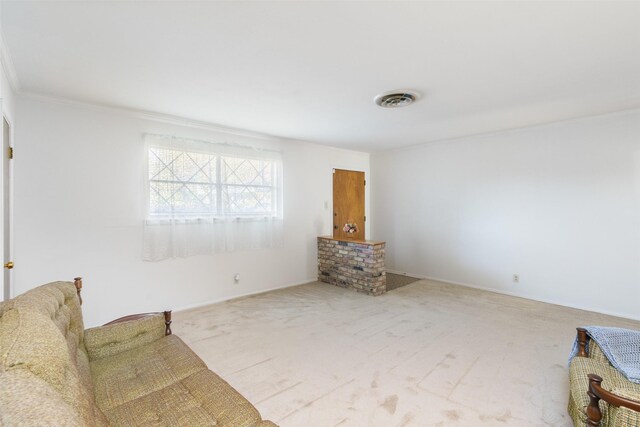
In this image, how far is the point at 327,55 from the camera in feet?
7.11

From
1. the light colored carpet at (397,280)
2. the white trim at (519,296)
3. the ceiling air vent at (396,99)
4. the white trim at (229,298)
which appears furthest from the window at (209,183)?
the white trim at (519,296)

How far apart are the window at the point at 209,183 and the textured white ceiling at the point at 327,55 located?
1.92ft

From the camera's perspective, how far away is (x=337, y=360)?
2.56 m

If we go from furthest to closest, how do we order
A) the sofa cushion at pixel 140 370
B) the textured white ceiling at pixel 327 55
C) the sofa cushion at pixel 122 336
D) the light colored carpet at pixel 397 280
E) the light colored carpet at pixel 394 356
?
the light colored carpet at pixel 397 280, the light colored carpet at pixel 394 356, the sofa cushion at pixel 122 336, the textured white ceiling at pixel 327 55, the sofa cushion at pixel 140 370

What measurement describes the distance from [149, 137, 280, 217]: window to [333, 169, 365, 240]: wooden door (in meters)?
1.35

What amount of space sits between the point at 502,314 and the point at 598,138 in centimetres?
246

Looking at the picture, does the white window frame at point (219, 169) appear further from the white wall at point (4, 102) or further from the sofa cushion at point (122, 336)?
the sofa cushion at point (122, 336)

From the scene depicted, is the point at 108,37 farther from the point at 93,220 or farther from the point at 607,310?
the point at 607,310

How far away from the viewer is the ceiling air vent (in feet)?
9.46

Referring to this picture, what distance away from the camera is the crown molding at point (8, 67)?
2.01 metres

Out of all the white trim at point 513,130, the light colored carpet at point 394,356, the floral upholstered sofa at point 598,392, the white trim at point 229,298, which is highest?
the white trim at point 513,130

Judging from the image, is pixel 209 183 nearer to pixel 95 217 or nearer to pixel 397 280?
pixel 95 217

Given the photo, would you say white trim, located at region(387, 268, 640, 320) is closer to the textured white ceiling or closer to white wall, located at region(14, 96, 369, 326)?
the textured white ceiling

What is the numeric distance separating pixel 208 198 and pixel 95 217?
48.3 inches
